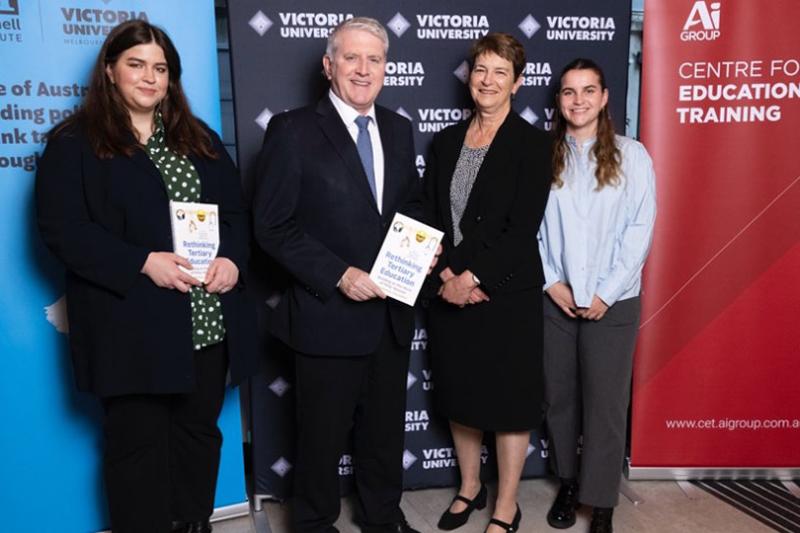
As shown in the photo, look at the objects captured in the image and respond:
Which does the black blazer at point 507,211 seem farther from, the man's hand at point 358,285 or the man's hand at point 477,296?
the man's hand at point 358,285

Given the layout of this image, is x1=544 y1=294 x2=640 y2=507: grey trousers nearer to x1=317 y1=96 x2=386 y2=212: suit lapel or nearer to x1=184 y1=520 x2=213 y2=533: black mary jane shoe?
x1=317 y1=96 x2=386 y2=212: suit lapel

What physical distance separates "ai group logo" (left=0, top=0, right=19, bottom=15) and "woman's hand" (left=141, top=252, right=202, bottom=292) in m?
0.99

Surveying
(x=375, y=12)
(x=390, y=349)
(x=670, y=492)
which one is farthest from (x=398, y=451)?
(x=375, y=12)

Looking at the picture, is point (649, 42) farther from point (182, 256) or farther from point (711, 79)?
point (182, 256)

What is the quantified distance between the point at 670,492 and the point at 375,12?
2355mm

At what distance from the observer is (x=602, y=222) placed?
7.97ft

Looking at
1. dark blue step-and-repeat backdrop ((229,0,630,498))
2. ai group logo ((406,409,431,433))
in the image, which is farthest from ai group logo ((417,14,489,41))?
ai group logo ((406,409,431,433))

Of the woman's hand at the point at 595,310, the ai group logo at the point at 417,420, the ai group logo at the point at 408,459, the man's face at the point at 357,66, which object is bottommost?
the ai group logo at the point at 408,459

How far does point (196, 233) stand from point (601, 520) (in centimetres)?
182

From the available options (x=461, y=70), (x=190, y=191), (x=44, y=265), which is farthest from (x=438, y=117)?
(x=44, y=265)

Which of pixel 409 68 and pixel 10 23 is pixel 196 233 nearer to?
pixel 10 23

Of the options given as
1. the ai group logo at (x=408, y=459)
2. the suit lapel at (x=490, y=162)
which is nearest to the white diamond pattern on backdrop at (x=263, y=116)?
the suit lapel at (x=490, y=162)

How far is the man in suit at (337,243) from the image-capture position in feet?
7.01

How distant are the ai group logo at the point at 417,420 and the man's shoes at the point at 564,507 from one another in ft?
2.00
